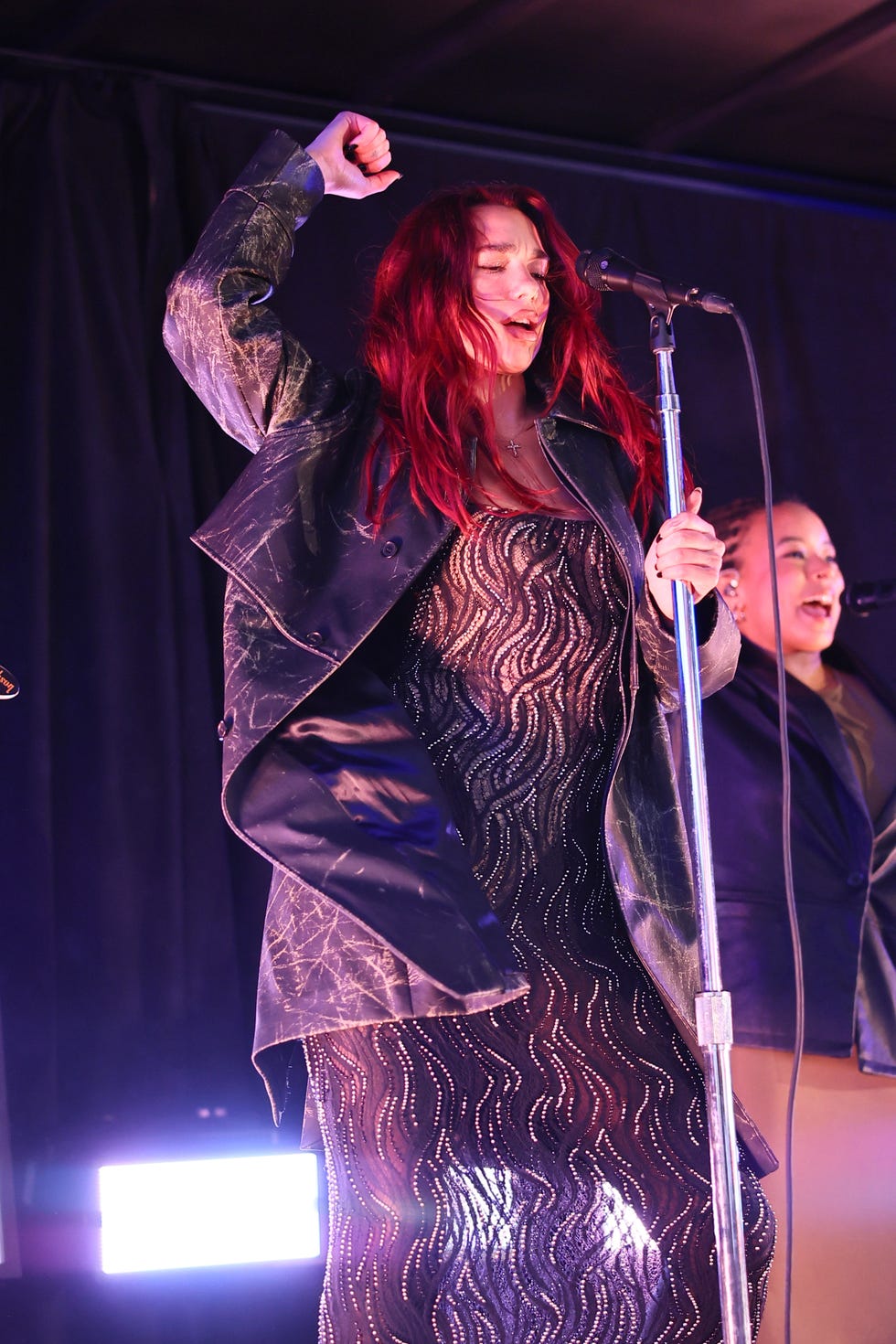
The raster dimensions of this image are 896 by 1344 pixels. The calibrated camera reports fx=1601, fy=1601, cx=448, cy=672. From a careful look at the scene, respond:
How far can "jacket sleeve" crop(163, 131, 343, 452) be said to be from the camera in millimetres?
1912

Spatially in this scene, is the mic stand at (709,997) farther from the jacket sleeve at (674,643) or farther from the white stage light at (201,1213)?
the white stage light at (201,1213)

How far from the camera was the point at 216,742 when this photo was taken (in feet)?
10.2

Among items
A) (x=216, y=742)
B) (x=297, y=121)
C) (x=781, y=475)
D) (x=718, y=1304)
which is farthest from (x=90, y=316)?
(x=718, y=1304)

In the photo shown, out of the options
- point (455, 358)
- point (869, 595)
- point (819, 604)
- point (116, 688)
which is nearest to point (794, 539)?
point (819, 604)

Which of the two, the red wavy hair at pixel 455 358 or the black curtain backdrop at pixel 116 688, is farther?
the black curtain backdrop at pixel 116 688

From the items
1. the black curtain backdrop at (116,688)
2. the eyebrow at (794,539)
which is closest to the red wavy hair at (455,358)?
the black curtain backdrop at (116,688)

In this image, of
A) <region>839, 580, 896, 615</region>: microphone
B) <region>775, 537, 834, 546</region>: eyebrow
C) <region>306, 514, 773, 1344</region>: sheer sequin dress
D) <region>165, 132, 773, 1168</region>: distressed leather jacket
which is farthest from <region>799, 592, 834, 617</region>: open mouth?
<region>306, 514, 773, 1344</region>: sheer sequin dress

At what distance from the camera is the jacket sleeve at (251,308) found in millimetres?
1912

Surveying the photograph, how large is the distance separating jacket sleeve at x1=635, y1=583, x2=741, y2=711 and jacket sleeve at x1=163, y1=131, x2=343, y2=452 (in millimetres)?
472

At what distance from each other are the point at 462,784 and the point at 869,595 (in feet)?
5.69

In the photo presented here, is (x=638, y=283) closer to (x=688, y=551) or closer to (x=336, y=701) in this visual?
(x=688, y=551)

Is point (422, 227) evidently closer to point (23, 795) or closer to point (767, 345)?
point (23, 795)

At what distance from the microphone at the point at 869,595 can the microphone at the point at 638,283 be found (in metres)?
1.63

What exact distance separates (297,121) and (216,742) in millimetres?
1332
